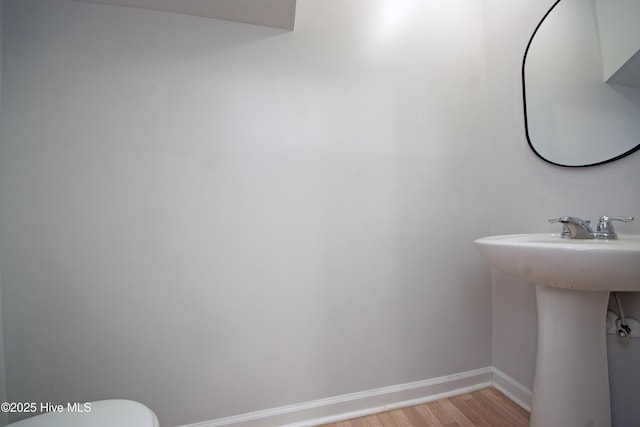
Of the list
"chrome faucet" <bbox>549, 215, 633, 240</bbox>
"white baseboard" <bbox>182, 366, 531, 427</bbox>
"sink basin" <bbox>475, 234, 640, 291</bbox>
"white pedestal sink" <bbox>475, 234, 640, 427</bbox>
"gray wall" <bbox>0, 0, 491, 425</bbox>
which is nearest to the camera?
"sink basin" <bbox>475, 234, 640, 291</bbox>

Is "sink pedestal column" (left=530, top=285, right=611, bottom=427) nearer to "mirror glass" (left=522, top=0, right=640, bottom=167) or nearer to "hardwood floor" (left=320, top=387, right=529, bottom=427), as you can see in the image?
"hardwood floor" (left=320, top=387, right=529, bottom=427)

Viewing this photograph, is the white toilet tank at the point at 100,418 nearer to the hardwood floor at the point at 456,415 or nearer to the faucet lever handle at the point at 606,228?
the hardwood floor at the point at 456,415

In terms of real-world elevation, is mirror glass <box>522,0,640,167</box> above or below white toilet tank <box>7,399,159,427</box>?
above

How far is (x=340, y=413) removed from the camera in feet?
3.81

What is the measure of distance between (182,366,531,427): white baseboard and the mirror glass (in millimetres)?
1138

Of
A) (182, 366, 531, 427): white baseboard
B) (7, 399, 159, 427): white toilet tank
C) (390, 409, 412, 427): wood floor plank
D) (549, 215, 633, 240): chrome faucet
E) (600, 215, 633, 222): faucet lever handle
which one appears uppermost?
(600, 215, 633, 222): faucet lever handle

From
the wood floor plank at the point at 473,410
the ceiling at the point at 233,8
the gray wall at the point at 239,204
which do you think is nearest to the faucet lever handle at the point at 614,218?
the gray wall at the point at 239,204

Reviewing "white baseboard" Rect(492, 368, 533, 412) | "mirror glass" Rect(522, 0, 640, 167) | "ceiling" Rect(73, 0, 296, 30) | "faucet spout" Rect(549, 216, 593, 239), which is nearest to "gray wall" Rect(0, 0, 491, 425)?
"ceiling" Rect(73, 0, 296, 30)

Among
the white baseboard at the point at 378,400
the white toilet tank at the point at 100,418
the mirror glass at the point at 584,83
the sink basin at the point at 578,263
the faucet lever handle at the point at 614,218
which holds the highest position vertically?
the mirror glass at the point at 584,83

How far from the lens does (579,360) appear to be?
791 millimetres

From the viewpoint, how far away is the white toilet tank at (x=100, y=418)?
62 cm

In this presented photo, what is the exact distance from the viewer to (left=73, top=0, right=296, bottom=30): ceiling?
102 centimetres

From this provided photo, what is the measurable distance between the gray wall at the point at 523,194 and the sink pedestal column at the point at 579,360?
180 millimetres

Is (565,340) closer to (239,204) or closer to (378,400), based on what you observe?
(378,400)
